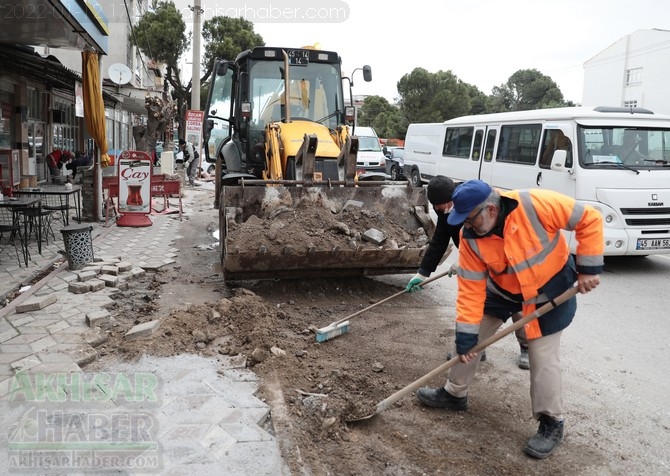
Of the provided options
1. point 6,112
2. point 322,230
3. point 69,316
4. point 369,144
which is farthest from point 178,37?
point 69,316

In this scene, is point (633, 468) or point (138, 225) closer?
point (633, 468)

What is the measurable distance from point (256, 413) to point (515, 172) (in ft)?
26.8

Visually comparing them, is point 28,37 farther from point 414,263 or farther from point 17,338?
point 414,263

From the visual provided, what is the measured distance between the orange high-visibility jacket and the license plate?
549 centimetres

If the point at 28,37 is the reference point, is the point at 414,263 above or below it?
below

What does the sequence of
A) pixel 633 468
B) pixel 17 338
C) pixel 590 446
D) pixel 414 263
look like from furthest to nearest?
pixel 414 263 → pixel 17 338 → pixel 590 446 → pixel 633 468

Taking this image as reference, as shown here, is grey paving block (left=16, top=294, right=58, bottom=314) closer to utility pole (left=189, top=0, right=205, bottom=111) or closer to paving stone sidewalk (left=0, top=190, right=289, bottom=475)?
paving stone sidewalk (left=0, top=190, right=289, bottom=475)

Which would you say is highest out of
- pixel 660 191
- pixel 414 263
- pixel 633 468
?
pixel 660 191

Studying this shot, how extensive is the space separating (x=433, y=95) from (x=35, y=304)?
40.7 m

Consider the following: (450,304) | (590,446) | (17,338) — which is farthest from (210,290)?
(590,446)

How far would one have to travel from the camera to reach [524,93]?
169ft

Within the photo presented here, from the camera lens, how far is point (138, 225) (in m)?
10.4

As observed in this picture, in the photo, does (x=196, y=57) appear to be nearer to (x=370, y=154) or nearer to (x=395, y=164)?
(x=370, y=154)

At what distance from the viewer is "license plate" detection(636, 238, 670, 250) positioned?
8.08 meters
